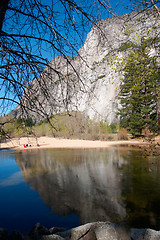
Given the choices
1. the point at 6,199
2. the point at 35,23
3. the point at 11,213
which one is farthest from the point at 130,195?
the point at 35,23

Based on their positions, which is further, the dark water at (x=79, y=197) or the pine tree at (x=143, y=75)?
the dark water at (x=79, y=197)

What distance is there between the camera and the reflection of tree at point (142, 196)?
16.1 ft

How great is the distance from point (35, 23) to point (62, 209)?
5607mm

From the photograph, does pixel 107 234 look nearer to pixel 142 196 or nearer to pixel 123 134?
pixel 142 196

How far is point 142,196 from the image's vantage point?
6574 mm

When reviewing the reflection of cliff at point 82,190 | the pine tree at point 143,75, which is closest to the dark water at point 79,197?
the reflection of cliff at point 82,190

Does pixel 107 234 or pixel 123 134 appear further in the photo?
pixel 123 134

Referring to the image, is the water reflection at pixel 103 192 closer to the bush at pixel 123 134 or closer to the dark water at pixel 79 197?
the dark water at pixel 79 197

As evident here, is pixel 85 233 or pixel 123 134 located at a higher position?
pixel 123 134

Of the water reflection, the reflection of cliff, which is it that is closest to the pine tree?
the water reflection

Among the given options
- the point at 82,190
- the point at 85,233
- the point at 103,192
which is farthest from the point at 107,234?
the point at 82,190

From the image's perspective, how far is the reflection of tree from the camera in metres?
4.92

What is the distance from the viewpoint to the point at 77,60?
2.29 meters

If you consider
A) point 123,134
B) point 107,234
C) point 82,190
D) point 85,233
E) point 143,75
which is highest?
point 143,75
